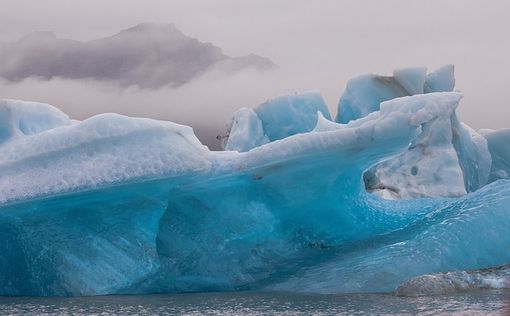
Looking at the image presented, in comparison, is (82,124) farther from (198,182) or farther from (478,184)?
(478,184)

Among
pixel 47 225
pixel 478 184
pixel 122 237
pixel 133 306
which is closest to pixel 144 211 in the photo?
pixel 122 237

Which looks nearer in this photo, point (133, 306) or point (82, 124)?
point (133, 306)

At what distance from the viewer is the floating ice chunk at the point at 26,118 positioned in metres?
6.87

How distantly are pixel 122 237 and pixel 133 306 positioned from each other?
1.34 meters

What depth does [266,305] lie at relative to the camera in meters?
5.20

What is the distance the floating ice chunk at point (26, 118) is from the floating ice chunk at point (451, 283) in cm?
360

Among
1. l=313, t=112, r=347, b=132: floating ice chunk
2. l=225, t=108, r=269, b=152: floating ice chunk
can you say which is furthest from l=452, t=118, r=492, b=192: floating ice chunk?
l=313, t=112, r=347, b=132: floating ice chunk

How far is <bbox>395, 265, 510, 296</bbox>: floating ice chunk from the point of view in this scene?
5.67m

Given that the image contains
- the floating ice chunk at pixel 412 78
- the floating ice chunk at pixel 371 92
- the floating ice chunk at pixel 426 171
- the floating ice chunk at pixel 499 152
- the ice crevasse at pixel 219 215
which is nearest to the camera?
the ice crevasse at pixel 219 215

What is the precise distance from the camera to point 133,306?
530 cm

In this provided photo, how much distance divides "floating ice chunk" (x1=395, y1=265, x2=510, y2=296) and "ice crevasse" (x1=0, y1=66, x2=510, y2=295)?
26 millimetres

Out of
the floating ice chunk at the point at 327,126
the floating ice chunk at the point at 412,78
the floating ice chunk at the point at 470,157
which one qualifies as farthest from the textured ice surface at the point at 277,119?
the floating ice chunk at the point at 327,126

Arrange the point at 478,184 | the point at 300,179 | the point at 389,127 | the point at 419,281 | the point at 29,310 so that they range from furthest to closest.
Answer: the point at 478,184 < the point at 300,179 < the point at 389,127 < the point at 419,281 < the point at 29,310

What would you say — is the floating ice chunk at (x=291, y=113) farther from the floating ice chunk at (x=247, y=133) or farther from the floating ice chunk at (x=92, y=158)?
the floating ice chunk at (x=92, y=158)
